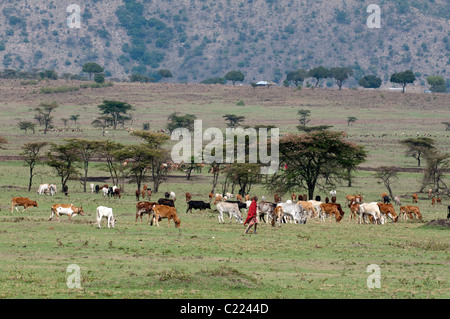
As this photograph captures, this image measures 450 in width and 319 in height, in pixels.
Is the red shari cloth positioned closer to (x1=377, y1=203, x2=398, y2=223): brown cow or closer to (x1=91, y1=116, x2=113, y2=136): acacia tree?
(x1=377, y1=203, x2=398, y2=223): brown cow

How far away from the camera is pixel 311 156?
150 feet

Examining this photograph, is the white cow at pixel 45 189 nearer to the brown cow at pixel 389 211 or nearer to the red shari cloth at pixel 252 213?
the brown cow at pixel 389 211

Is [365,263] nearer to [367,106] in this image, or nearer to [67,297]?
[67,297]

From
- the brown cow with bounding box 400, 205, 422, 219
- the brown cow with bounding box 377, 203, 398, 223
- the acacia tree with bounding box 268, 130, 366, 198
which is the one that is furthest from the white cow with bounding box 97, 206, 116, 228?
the acacia tree with bounding box 268, 130, 366, 198

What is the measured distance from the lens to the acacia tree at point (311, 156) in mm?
44875

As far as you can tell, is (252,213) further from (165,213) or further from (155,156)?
(155,156)

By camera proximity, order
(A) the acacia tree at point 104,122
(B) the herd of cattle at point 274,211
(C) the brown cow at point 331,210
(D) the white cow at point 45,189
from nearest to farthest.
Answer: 1. (B) the herd of cattle at point 274,211
2. (C) the brown cow at point 331,210
3. (D) the white cow at point 45,189
4. (A) the acacia tree at point 104,122

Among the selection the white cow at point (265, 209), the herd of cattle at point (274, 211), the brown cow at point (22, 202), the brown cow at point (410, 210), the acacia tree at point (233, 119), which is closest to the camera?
the herd of cattle at point (274, 211)

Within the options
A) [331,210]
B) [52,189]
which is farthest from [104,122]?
[331,210]

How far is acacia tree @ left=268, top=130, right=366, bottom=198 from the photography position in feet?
147

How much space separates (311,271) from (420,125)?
86294 millimetres

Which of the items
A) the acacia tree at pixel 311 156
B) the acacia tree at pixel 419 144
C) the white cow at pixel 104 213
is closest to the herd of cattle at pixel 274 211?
the white cow at pixel 104 213

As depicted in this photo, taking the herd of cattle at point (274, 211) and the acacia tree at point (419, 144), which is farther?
the acacia tree at point (419, 144)

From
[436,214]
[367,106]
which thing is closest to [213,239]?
[436,214]
